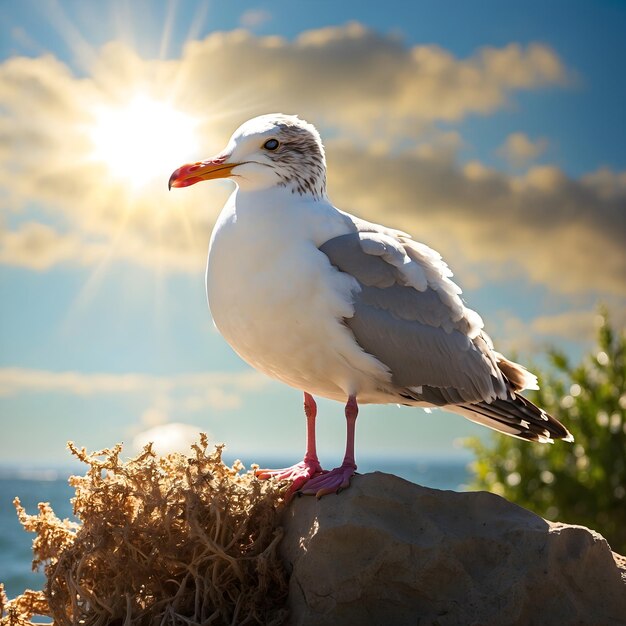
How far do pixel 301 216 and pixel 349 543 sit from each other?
7.27ft

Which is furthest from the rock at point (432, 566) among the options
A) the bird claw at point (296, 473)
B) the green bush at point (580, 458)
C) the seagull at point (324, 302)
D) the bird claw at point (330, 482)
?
the green bush at point (580, 458)

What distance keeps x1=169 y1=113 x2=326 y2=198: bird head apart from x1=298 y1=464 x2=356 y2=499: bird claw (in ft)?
6.51

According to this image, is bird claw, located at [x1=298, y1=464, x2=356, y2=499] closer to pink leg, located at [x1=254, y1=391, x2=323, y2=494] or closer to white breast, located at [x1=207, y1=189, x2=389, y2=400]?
pink leg, located at [x1=254, y1=391, x2=323, y2=494]

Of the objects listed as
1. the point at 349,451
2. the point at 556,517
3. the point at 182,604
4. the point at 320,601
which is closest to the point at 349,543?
the point at 320,601

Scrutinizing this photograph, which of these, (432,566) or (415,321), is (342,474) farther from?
(415,321)

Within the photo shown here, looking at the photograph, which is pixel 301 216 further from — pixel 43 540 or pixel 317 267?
pixel 43 540

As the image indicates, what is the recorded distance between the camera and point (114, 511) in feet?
17.5

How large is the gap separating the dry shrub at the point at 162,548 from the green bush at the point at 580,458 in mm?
7700

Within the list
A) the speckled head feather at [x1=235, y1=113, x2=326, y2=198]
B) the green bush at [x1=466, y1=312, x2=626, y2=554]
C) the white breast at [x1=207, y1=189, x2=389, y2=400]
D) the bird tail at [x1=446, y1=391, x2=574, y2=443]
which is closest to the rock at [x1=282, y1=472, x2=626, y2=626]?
Answer: the white breast at [x1=207, y1=189, x2=389, y2=400]

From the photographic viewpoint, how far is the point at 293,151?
19.7ft

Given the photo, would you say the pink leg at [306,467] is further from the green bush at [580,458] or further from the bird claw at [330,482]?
the green bush at [580,458]

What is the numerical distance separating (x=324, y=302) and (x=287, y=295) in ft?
0.82

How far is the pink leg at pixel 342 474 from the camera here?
5469 millimetres

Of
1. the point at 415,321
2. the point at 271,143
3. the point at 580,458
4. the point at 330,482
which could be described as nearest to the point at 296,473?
the point at 330,482
